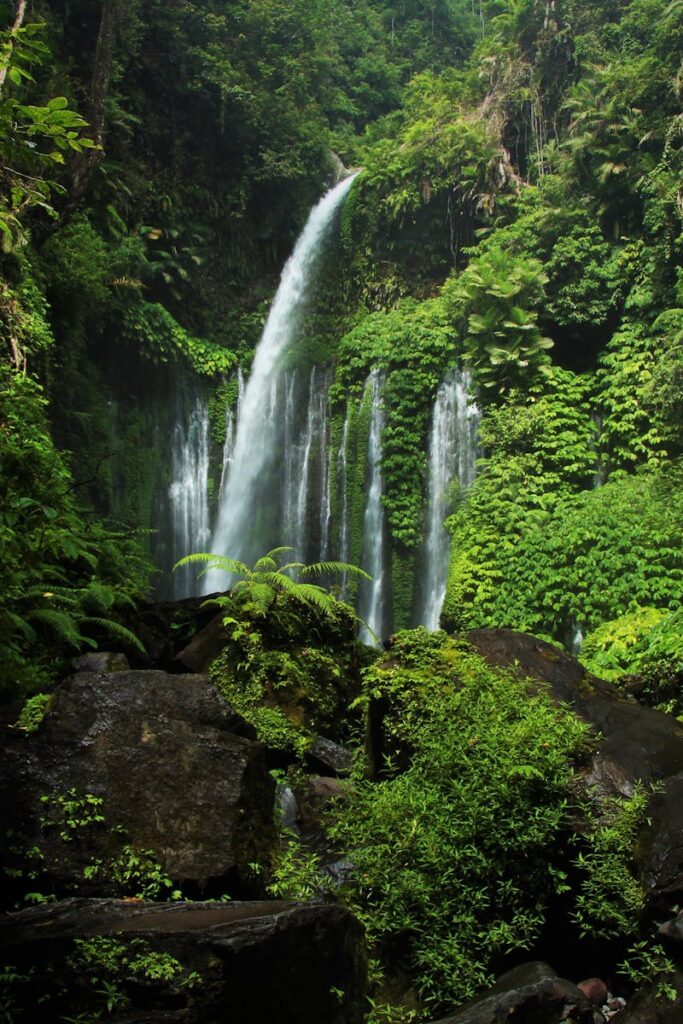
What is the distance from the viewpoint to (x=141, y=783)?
4180 mm

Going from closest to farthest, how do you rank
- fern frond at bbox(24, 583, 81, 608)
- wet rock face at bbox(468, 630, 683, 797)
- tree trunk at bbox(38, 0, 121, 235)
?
wet rock face at bbox(468, 630, 683, 797)
fern frond at bbox(24, 583, 81, 608)
tree trunk at bbox(38, 0, 121, 235)

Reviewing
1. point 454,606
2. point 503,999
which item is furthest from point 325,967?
point 454,606

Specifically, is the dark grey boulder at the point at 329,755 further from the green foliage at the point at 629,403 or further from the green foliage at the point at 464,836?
the green foliage at the point at 629,403

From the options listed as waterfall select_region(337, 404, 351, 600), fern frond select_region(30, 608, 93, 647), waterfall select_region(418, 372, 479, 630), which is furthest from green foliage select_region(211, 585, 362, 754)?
waterfall select_region(337, 404, 351, 600)

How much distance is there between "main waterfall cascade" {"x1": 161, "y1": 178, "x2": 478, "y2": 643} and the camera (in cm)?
1516

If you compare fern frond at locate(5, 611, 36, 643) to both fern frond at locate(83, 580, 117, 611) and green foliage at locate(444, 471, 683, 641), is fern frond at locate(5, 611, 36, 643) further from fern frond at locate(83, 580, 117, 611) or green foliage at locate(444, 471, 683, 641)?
green foliage at locate(444, 471, 683, 641)

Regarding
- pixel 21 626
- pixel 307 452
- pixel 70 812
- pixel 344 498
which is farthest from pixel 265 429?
pixel 70 812

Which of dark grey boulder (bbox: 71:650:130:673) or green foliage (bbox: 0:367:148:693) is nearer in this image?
green foliage (bbox: 0:367:148:693)

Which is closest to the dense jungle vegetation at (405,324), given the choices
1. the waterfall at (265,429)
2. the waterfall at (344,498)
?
the waterfall at (344,498)

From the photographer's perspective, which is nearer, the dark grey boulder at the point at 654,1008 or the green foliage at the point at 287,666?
the dark grey boulder at the point at 654,1008

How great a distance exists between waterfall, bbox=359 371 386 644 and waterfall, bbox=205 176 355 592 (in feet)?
5.98

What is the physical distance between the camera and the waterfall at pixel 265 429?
16875 millimetres

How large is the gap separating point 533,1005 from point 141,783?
2153 mm

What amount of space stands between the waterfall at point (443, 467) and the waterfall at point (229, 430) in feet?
15.9
